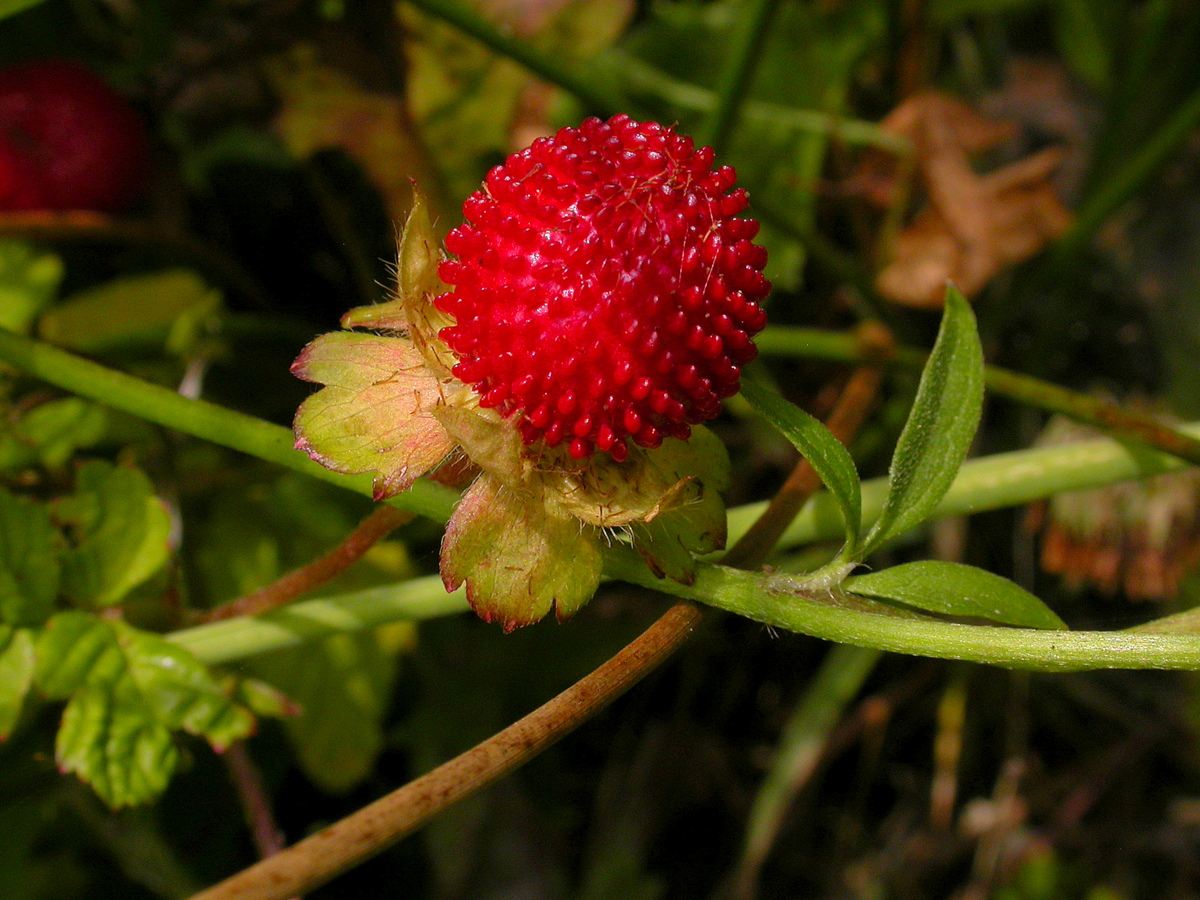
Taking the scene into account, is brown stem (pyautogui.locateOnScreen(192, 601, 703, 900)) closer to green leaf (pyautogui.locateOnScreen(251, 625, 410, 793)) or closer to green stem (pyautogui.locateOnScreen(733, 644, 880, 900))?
green leaf (pyautogui.locateOnScreen(251, 625, 410, 793))

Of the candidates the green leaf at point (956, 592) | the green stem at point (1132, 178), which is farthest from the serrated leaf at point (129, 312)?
the green stem at point (1132, 178)

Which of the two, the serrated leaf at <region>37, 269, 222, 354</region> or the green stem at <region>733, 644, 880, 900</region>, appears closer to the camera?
the serrated leaf at <region>37, 269, 222, 354</region>

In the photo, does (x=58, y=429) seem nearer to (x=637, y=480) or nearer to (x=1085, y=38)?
(x=637, y=480)

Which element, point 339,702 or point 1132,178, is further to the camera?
point 1132,178

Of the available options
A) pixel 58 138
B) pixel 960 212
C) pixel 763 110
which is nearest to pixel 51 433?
pixel 58 138

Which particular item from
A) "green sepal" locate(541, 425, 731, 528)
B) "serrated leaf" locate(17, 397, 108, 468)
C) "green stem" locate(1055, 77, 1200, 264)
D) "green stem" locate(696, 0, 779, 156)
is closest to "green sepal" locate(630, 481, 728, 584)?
"green sepal" locate(541, 425, 731, 528)

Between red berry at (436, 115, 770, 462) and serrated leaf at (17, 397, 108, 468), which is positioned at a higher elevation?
red berry at (436, 115, 770, 462)

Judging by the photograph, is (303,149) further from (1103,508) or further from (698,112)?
(1103,508)
